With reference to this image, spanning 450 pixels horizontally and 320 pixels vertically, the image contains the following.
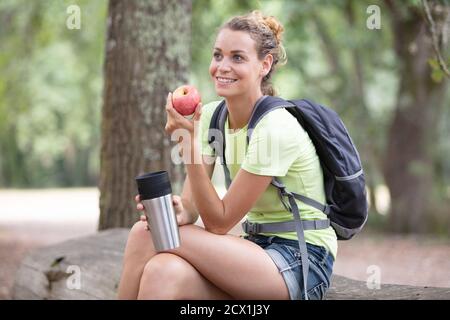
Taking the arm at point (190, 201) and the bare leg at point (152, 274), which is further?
the arm at point (190, 201)

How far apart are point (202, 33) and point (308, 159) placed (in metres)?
8.29

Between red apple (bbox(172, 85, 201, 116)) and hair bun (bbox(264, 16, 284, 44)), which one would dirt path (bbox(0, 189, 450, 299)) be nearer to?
hair bun (bbox(264, 16, 284, 44))

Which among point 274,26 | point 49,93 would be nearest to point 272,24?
point 274,26

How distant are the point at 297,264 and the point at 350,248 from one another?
9.03m

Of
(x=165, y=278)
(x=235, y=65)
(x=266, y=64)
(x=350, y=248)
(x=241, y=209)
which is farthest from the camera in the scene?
(x=350, y=248)

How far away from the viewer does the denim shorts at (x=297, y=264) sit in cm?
306

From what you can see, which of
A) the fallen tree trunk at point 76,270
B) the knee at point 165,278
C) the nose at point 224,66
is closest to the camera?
the knee at point 165,278

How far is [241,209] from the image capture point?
305 cm

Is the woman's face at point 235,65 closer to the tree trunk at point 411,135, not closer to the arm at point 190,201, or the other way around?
the arm at point 190,201

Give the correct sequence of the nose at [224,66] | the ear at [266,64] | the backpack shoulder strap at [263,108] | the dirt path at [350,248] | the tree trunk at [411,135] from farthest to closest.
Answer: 1. the tree trunk at [411,135]
2. the dirt path at [350,248]
3. the ear at [266,64]
4. the nose at [224,66]
5. the backpack shoulder strap at [263,108]

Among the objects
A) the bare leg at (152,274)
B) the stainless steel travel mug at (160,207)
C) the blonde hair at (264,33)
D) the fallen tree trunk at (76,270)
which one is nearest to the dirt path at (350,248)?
the fallen tree trunk at (76,270)

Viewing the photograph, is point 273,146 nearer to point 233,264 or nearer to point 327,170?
point 327,170

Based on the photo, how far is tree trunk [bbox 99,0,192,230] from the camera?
586 cm
